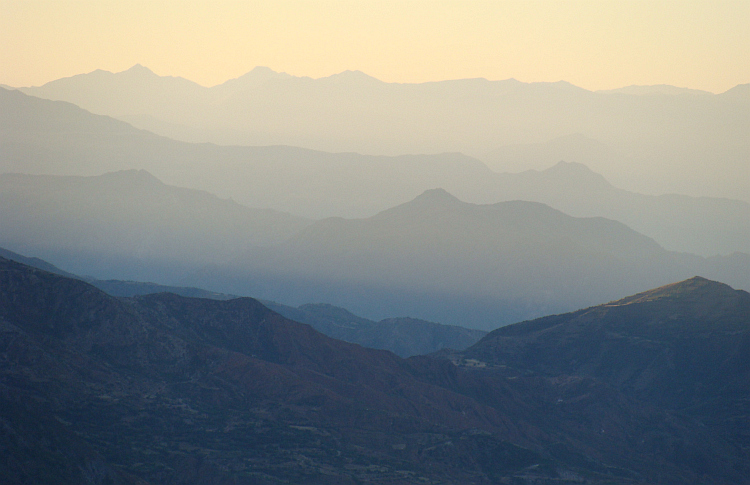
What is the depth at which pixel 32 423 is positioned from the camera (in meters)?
98.6

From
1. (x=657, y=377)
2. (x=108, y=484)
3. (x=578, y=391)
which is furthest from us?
(x=657, y=377)

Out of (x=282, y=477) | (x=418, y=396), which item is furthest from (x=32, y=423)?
(x=418, y=396)

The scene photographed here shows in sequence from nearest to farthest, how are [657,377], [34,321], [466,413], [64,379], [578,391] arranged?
[64,379] < [34,321] < [466,413] < [578,391] < [657,377]

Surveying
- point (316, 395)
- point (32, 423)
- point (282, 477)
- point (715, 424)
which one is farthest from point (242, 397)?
point (715, 424)

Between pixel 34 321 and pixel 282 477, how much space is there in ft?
156

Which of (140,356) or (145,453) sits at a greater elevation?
(140,356)

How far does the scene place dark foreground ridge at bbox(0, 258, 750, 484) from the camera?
11862 cm

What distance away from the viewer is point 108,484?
96125 millimetres

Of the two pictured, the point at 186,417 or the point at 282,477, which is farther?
the point at 186,417

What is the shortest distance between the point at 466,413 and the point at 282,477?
4941cm

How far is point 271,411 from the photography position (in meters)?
142

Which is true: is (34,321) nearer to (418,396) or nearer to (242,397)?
(242,397)

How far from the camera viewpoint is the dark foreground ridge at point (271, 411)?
11862 cm

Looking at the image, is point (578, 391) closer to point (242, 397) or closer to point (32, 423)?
point (242, 397)
